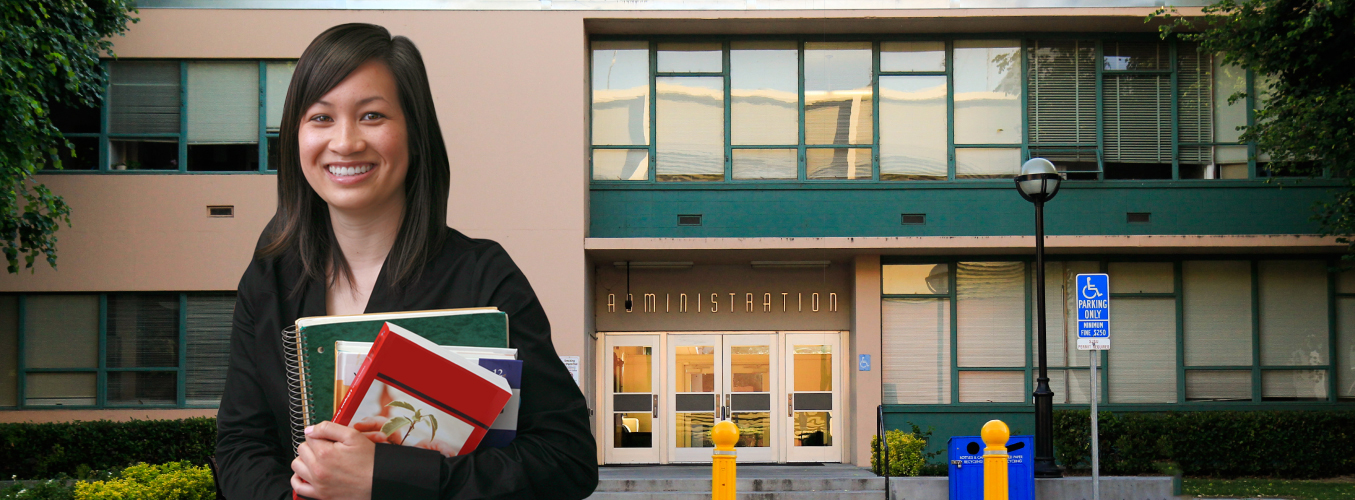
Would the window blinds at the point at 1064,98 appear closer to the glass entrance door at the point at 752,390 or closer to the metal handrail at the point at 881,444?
the glass entrance door at the point at 752,390

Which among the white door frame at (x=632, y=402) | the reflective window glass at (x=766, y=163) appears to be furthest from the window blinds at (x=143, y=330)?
the reflective window glass at (x=766, y=163)

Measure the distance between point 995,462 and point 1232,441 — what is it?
332 inches

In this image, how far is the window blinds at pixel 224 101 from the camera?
54.1 ft

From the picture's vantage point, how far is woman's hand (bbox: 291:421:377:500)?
2082 mm

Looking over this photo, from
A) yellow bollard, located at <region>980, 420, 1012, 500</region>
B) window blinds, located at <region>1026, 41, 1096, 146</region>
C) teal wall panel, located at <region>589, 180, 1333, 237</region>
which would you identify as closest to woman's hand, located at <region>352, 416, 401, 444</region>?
yellow bollard, located at <region>980, 420, 1012, 500</region>

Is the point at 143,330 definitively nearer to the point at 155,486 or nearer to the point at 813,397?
the point at 155,486

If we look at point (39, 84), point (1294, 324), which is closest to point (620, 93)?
point (39, 84)

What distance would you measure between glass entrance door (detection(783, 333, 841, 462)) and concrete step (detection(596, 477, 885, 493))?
119 inches

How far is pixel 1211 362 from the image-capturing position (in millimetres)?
17375

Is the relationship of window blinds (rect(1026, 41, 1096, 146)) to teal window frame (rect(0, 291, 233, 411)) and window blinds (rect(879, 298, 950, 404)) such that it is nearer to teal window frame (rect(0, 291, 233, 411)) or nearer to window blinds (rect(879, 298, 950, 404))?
window blinds (rect(879, 298, 950, 404))

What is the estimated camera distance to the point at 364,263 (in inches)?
102

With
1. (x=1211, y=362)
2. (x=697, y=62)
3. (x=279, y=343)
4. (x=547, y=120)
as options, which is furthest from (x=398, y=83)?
(x=1211, y=362)

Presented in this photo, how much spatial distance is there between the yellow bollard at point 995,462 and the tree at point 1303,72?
7718 mm

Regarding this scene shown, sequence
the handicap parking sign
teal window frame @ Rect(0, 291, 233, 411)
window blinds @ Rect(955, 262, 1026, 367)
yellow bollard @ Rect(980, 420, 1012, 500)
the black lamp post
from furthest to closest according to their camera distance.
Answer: window blinds @ Rect(955, 262, 1026, 367) < teal window frame @ Rect(0, 291, 233, 411) < the black lamp post < the handicap parking sign < yellow bollard @ Rect(980, 420, 1012, 500)
